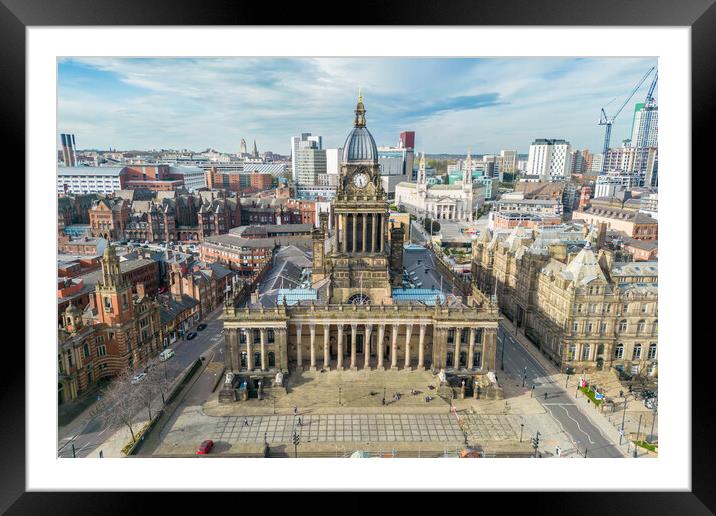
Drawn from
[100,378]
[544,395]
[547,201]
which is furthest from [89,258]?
[547,201]

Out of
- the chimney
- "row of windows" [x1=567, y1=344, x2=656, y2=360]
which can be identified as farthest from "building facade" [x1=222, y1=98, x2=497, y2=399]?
the chimney

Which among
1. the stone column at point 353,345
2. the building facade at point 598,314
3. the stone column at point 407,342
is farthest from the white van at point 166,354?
the building facade at point 598,314

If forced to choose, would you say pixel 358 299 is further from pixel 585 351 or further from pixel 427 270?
pixel 585 351

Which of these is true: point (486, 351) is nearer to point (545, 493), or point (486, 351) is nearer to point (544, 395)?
point (544, 395)

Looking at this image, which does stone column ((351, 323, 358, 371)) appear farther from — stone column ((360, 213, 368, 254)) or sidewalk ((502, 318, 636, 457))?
sidewalk ((502, 318, 636, 457))
